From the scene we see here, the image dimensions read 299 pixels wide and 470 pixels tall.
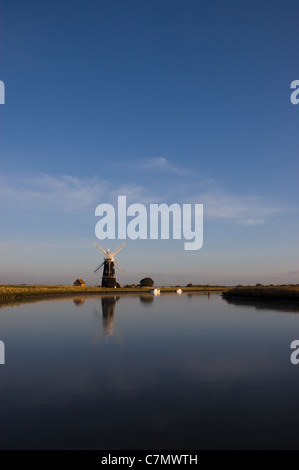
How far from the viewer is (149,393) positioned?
30.8ft

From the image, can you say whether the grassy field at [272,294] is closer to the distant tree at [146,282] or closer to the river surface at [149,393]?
the river surface at [149,393]

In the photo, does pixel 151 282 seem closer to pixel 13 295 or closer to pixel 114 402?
pixel 13 295

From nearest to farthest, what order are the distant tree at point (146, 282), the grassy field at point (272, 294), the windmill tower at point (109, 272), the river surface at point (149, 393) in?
the river surface at point (149, 393)
the grassy field at point (272, 294)
the windmill tower at point (109, 272)
the distant tree at point (146, 282)

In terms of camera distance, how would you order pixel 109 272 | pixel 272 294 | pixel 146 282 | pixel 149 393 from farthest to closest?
pixel 146 282 → pixel 109 272 → pixel 272 294 → pixel 149 393

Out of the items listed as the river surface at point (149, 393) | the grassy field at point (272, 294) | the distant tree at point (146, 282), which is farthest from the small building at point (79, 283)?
the river surface at point (149, 393)

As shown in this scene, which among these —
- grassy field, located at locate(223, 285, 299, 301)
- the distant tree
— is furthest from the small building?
grassy field, located at locate(223, 285, 299, 301)

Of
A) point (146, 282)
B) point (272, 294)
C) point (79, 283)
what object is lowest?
point (79, 283)

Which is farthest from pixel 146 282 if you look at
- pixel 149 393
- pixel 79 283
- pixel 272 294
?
pixel 149 393

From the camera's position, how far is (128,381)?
10.5m

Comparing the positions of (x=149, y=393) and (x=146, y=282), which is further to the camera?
(x=146, y=282)

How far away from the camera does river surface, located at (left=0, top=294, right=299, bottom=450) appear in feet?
22.2

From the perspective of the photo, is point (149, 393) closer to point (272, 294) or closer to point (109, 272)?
point (272, 294)

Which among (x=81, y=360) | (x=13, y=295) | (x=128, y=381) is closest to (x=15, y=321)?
(x=81, y=360)

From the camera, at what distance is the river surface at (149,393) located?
6777mm
